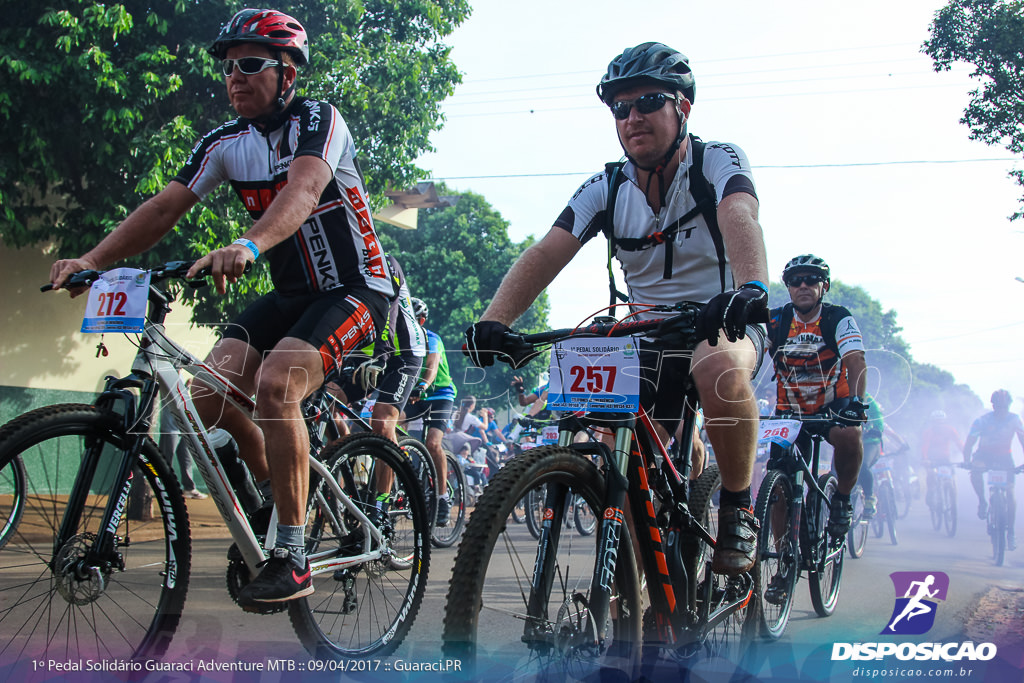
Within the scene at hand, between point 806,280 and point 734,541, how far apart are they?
3.46 meters

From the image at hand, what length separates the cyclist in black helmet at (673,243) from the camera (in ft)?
9.21

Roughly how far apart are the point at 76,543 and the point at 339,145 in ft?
5.86

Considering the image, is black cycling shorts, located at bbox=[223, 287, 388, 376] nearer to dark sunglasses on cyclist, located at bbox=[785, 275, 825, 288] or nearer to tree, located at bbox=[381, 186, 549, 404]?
dark sunglasses on cyclist, located at bbox=[785, 275, 825, 288]

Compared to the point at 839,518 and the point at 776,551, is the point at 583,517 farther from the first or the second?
the point at 839,518

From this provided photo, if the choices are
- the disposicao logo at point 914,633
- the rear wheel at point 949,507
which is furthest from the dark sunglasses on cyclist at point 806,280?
the rear wheel at point 949,507

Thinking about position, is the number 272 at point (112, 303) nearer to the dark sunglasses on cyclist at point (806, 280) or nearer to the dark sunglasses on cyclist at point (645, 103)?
the dark sunglasses on cyclist at point (645, 103)

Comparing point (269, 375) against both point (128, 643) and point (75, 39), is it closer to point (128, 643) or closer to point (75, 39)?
point (128, 643)

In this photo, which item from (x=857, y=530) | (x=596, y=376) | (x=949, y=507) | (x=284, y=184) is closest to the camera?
(x=596, y=376)

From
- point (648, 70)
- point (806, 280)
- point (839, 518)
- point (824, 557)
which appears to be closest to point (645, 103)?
point (648, 70)

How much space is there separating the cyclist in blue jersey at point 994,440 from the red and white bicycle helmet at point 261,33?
10.0m

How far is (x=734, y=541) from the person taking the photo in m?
2.87

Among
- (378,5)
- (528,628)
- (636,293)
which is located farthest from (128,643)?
(378,5)

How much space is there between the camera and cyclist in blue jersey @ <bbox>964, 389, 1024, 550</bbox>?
34.7 ft

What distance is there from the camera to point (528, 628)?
91.0 inches
